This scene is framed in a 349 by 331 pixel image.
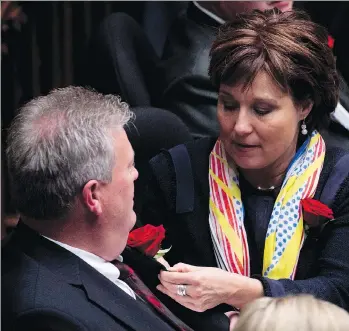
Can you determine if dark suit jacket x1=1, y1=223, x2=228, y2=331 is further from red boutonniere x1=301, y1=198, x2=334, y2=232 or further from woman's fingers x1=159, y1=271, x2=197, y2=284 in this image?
red boutonniere x1=301, y1=198, x2=334, y2=232

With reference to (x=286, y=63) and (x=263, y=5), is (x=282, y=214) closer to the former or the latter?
(x=286, y=63)

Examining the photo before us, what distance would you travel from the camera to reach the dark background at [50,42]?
3762 mm

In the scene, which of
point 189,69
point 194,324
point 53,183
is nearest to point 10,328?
point 53,183

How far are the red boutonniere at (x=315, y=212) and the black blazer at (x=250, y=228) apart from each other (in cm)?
4

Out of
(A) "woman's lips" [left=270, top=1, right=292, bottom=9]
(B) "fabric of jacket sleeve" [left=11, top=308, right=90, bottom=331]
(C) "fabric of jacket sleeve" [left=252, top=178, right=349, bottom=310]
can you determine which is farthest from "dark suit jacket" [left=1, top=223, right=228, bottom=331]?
(A) "woman's lips" [left=270, top=1, right=292, bottom=9]

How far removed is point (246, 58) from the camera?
7.40ft

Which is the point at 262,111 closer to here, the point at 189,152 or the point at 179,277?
the point at 189,152

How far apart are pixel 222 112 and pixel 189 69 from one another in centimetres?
69

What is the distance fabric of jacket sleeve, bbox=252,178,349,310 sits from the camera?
7.32ft

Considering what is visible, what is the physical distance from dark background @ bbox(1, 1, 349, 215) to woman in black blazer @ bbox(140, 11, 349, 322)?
143 cm

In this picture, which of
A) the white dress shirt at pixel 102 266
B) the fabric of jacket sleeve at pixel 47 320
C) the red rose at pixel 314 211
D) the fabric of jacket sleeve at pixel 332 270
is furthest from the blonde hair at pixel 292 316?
the red rose at pixel 314 211

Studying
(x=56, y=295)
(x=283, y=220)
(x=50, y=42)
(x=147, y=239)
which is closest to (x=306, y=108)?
(x=283, y=220)

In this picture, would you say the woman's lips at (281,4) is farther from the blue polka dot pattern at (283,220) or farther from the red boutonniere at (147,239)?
the red boutonniere at (147,239)

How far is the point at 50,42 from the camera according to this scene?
389 cm
